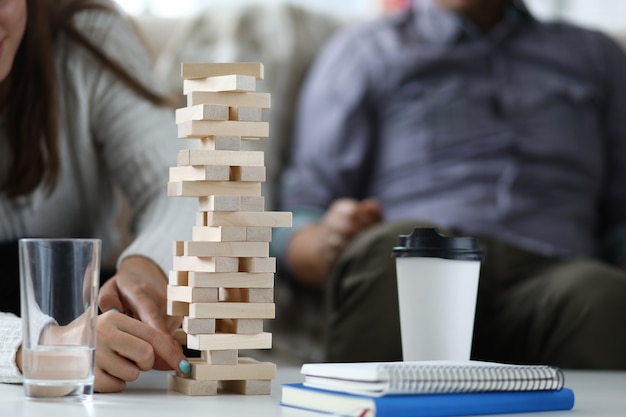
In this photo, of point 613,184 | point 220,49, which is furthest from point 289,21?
point 613,184

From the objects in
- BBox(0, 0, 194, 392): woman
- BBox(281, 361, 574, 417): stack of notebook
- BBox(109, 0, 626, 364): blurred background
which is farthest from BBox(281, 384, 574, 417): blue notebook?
BBox(109, 0, 626, 364): blurred background

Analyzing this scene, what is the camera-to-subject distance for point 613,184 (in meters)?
2.18

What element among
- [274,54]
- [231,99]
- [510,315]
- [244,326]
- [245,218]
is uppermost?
[274,54]

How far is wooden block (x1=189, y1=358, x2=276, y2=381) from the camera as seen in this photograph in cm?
86

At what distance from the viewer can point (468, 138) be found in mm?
2076

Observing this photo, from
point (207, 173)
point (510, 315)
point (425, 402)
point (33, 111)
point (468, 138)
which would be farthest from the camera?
point (468, 138)

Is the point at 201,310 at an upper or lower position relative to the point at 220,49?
lower

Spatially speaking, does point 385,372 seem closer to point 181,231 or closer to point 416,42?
point 181,231

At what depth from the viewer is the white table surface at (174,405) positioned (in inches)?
29.5

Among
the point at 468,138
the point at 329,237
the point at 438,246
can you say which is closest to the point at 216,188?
the point at 438,246

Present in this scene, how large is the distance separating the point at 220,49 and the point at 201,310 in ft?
4.36

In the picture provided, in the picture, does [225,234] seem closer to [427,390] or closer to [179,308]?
[179,308]

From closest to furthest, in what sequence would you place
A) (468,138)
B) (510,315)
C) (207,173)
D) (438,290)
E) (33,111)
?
(207,173)
(438,290)
(33,111)
(510,315)
(468,138)

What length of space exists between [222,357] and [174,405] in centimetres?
8
